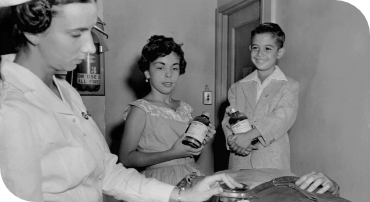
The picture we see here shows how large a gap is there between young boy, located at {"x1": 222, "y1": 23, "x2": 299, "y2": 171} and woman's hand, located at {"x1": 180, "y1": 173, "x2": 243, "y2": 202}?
668 mm

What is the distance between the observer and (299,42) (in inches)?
79.3

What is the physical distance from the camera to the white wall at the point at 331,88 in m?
1.62

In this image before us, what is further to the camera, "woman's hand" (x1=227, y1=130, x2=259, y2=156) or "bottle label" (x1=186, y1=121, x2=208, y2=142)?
"woman's hand" (x1=227, y1=130, x2=259, y2=156)

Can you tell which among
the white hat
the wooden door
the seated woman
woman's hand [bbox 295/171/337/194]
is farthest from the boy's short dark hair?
the white hat

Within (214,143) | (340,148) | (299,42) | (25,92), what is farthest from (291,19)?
(25,92)

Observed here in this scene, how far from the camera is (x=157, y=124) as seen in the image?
156cm

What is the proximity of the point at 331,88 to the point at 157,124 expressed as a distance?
90cm

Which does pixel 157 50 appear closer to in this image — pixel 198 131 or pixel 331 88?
pixel 198 131

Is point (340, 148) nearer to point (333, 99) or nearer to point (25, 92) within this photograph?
point (333, 99)

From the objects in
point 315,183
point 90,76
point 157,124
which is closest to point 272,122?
point 157,124

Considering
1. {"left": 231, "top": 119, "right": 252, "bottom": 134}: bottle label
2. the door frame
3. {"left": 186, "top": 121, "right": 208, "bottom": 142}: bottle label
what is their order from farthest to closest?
the door frame < {"left": 231, "top": 119, "right": 252, "bottom": 134}: bottle label < {"left": 186, "top": 121, "right": 208, "bottom": 142}: bottle label

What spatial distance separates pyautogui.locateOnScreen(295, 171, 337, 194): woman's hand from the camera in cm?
95

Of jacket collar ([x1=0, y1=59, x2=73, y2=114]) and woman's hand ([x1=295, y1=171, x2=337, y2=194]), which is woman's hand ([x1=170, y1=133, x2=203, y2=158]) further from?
jacket collar ([x1=0, y1=59, x2=73, y2=114])

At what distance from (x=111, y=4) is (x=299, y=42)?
1.46 metres
